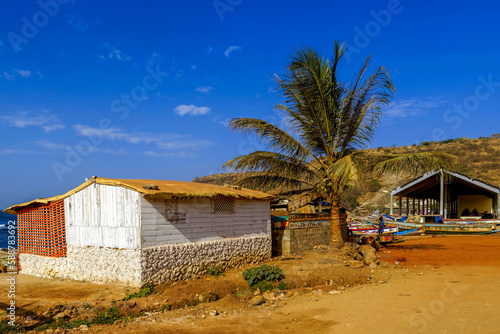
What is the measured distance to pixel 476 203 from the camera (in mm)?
38344

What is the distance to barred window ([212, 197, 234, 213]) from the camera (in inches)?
507

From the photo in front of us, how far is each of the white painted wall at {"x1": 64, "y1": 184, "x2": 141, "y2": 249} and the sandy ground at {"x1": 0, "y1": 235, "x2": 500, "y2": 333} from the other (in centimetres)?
137

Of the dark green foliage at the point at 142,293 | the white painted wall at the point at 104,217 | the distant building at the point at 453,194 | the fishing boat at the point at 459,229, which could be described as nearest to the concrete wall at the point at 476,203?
the distant building at the point at 453,194

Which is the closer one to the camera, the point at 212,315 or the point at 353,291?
the point at 212,315

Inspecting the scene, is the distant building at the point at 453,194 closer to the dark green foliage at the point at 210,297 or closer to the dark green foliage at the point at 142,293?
the dark green foliage at the point at 210,297

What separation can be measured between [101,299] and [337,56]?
1280 centimetres

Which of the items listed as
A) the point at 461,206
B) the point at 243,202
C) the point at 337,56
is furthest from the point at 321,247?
the point at 461,206

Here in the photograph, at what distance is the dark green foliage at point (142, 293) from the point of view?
9.52m

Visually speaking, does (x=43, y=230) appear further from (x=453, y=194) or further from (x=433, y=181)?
(x=453, y=194)

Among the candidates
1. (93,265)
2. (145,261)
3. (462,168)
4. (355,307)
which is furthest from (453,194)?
(93,265)

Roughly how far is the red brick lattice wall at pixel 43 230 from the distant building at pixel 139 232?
4 cm

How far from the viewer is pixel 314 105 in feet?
52.2

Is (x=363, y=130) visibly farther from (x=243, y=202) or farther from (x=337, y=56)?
(x=243, y=202)

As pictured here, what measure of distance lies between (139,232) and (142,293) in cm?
163
